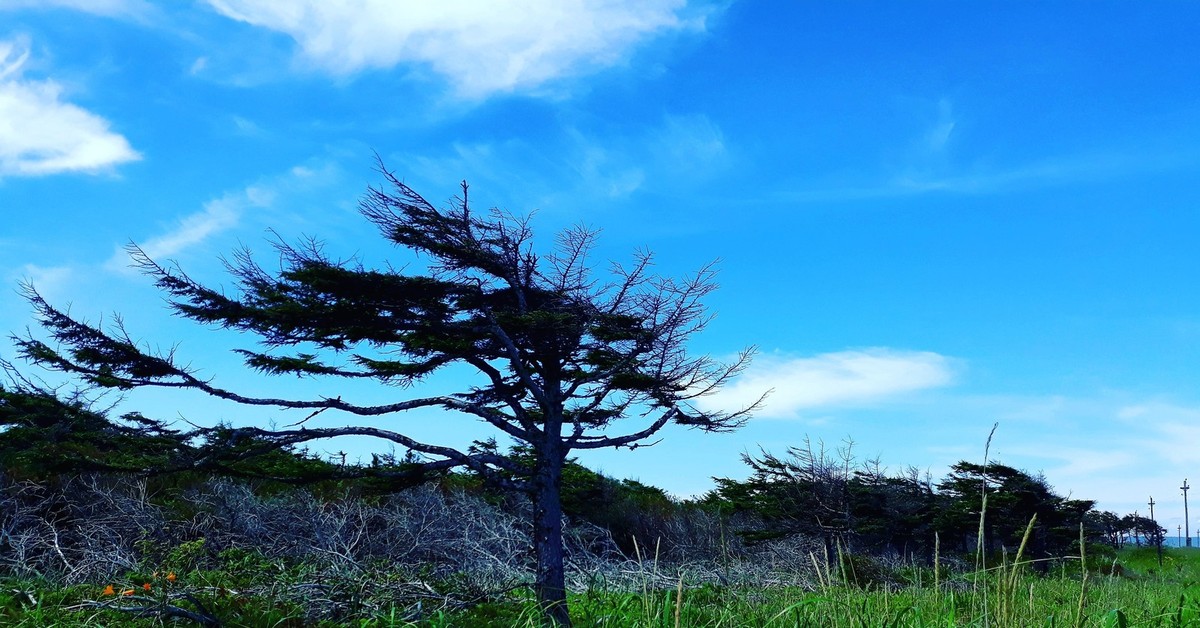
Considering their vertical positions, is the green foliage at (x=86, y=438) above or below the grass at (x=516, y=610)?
above

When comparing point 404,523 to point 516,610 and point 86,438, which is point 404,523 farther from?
point 516,610

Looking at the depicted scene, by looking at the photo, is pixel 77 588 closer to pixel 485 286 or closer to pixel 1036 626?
pixel 485 286

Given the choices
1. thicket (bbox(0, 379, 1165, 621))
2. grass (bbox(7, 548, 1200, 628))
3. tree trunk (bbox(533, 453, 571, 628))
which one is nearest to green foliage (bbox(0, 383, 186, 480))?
thicket (bbox(0, 379, 1165, 621))

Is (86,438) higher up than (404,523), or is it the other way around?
(86,438)

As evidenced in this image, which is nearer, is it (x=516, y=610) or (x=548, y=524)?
(x=516, y=610)

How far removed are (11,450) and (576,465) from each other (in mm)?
14963

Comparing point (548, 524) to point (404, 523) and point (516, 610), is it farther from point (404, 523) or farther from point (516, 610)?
point (404, 523)

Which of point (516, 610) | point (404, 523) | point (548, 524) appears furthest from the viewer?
point (404, 523)

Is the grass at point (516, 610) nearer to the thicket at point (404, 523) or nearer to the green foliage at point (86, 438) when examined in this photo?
the thicket at point (404, 523)

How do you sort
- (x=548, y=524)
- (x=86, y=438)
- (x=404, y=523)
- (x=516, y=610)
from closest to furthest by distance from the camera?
(x=516, y=610) → (x=548, y=524) → (x=86, y=438) → (x=404, y=523)

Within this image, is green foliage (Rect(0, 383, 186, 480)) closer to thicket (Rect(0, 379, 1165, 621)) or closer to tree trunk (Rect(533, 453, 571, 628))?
thicket (Rect(0, 379, 1165, 621))

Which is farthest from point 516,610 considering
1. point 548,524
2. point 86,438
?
point 86,438

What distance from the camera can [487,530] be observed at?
17344mm

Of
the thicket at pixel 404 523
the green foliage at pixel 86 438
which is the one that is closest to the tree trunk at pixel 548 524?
the thicket at pixel 404 523
